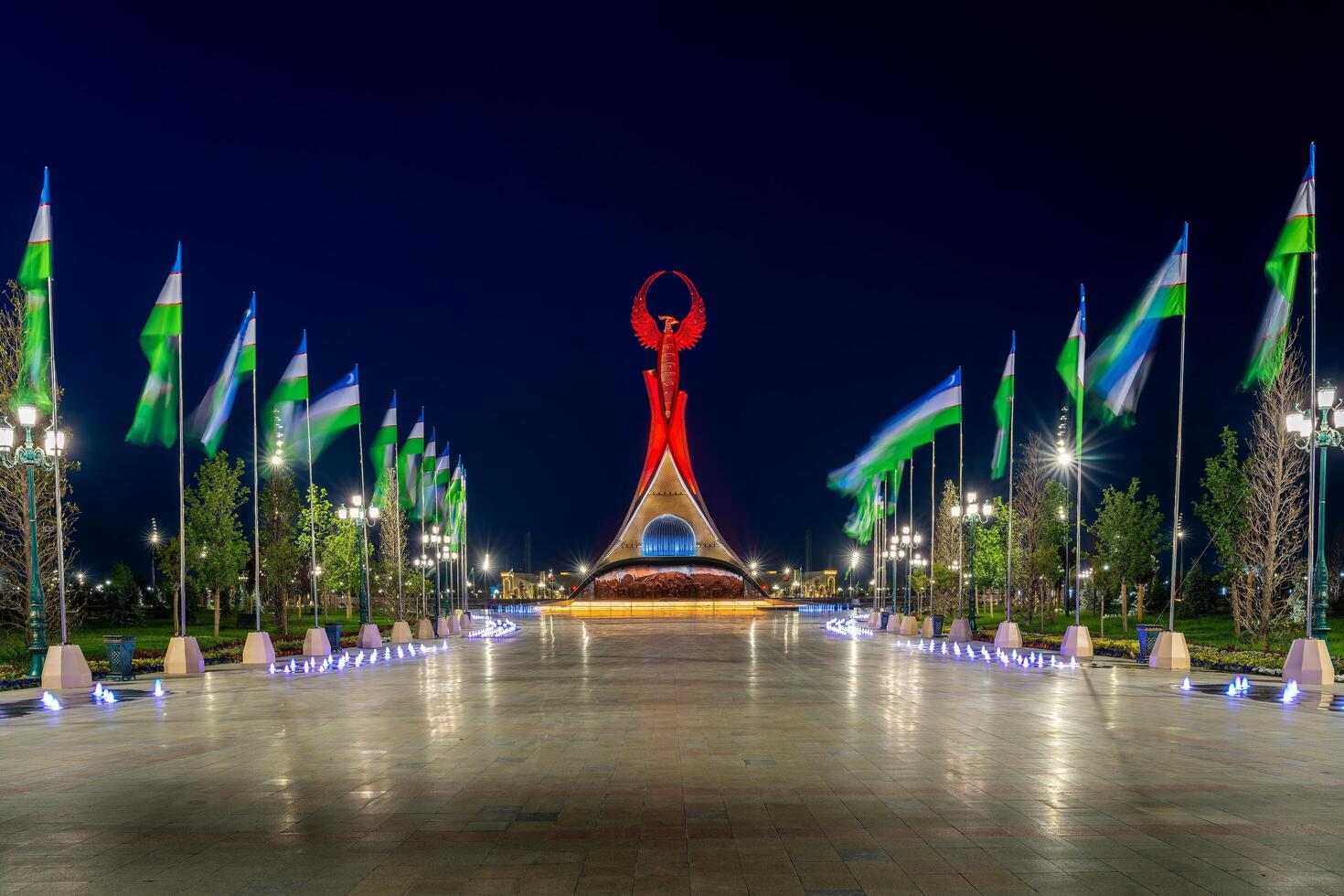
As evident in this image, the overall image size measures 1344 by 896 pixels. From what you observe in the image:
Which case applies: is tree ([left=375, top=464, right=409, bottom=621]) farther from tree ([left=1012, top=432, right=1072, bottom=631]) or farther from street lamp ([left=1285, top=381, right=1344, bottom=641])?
street lamp ([left=1285, top=381, right=1344, bottom=641])

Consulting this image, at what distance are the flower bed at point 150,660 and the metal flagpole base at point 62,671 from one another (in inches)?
16.0

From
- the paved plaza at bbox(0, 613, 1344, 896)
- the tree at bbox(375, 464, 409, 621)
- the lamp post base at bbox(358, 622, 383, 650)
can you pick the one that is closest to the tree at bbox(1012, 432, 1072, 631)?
the paved plaza at bbox(0, 613, 1344, 896)

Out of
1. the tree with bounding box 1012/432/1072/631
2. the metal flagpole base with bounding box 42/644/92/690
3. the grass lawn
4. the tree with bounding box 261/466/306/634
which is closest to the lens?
the metal flagpole base with bounding box 42/644/92/690

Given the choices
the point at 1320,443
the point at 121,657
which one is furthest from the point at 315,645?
the point at 1320,443

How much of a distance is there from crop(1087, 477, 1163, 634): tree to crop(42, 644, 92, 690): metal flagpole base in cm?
3293

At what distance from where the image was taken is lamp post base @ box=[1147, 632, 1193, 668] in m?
21.6

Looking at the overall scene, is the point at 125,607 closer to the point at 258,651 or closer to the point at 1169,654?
the point at 258,651

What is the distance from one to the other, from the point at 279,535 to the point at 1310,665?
35.6 metres

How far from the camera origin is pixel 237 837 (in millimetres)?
7777

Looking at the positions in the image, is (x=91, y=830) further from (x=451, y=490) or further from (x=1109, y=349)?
(x=451, y=490)

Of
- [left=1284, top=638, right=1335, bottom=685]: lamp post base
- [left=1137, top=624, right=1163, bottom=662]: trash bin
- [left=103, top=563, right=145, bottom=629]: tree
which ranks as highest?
[left=1284, top=638, right=1335, bottom=685]: lamp post base

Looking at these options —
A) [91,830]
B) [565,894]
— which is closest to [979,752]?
[565,894]

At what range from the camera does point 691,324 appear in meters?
85.5

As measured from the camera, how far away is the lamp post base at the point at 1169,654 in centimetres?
2161
